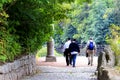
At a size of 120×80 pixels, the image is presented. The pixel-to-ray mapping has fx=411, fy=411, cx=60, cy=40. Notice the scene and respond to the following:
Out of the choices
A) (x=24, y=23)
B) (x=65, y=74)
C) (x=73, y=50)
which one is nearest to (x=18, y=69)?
(x=24, y=23)

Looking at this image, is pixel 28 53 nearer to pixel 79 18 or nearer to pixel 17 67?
pixel 17 67

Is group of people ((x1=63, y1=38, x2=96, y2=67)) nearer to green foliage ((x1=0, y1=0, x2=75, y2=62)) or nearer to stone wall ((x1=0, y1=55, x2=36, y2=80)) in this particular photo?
green foliage ((x1=0, y1=0, x2=75, y2=62))

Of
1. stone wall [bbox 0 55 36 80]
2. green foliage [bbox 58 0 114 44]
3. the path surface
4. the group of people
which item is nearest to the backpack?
the group of people

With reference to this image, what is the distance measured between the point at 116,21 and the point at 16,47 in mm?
41234

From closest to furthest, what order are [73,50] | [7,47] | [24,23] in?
[7,47] → [24,23] → [73,50]

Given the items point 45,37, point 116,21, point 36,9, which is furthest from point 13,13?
point 116,21

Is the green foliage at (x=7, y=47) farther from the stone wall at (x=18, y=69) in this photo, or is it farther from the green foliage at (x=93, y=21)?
the green foliage at (x=93, y=21)

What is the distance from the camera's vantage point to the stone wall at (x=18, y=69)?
12.5 m

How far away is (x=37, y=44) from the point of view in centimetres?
1997

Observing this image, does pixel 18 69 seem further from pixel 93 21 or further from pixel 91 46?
pixel 93 21

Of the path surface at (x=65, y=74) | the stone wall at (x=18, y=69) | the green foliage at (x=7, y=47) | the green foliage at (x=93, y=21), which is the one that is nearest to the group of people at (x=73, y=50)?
the path surface at (x=65, y=74)

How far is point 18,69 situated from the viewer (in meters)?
14.9

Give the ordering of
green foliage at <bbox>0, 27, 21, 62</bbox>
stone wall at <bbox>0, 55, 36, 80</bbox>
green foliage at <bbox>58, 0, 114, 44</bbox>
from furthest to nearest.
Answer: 1. green foliage at <bbox>58, 0, 114, 44</bbox>
2. green foliage at <bbox>0, 27, 21, 62</bbox>
3. stone wall at <bbox>0, 55, 36, 80</bbox>

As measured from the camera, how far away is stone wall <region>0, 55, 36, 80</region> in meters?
12.5
